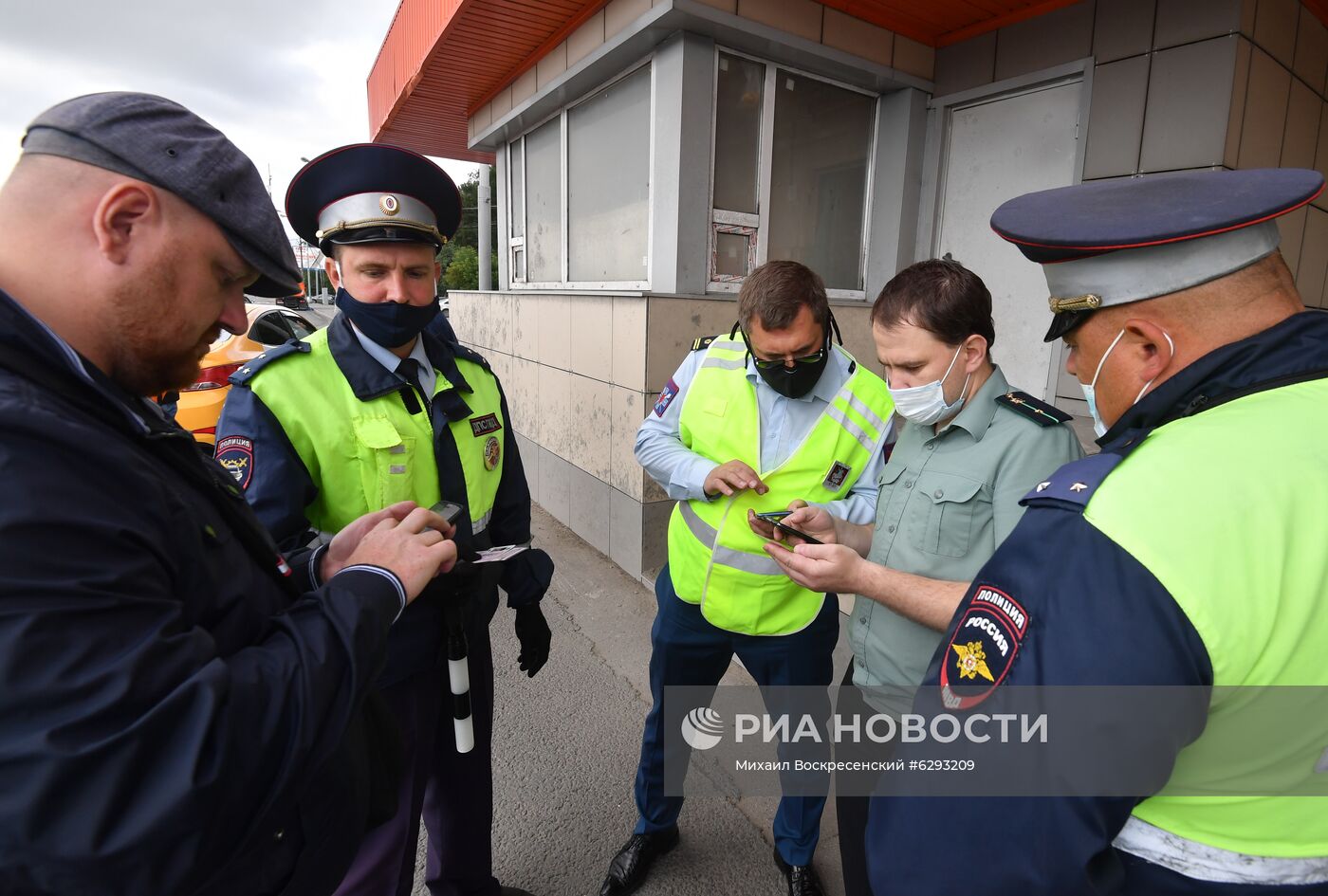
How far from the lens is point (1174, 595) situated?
723 millimetres

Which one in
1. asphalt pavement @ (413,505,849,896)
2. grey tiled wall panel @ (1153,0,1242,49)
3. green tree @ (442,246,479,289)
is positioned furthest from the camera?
green tree @ (442,246,479,289)

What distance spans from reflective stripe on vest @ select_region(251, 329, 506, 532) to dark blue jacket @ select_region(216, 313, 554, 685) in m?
0.02

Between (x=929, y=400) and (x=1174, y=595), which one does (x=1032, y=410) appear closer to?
(x=929, y=400)

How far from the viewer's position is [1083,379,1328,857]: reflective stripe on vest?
0.72m

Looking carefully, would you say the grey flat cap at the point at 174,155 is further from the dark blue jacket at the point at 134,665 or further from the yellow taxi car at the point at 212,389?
the yellow taxi car at the point at 212,389

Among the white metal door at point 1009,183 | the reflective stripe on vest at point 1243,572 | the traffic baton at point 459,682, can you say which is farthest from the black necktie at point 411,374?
the white metal door at point 1009,183

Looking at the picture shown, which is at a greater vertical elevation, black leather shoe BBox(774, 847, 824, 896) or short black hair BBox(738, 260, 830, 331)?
short black hair BBox(738, 260, 830, 331)

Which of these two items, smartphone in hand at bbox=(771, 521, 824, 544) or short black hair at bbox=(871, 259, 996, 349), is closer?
short black hair at bbox=(871, 259, 996, 349)

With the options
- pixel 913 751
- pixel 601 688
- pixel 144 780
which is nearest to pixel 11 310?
pixel 144 780

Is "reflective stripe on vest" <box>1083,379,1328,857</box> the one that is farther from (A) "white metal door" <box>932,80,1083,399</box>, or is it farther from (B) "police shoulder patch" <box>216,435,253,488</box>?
(A) "white metal door" <box>932,80,1083,399</box>

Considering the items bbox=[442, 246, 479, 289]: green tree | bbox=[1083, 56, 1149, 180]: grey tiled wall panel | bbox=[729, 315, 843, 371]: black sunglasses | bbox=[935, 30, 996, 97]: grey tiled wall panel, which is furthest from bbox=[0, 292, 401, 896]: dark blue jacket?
bbox=[442, 246, 479, 289]: green tree

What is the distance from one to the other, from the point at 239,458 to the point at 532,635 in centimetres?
105

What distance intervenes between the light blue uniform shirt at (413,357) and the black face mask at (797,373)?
96 centimetres

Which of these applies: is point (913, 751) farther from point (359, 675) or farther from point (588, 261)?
point (588, 261)
